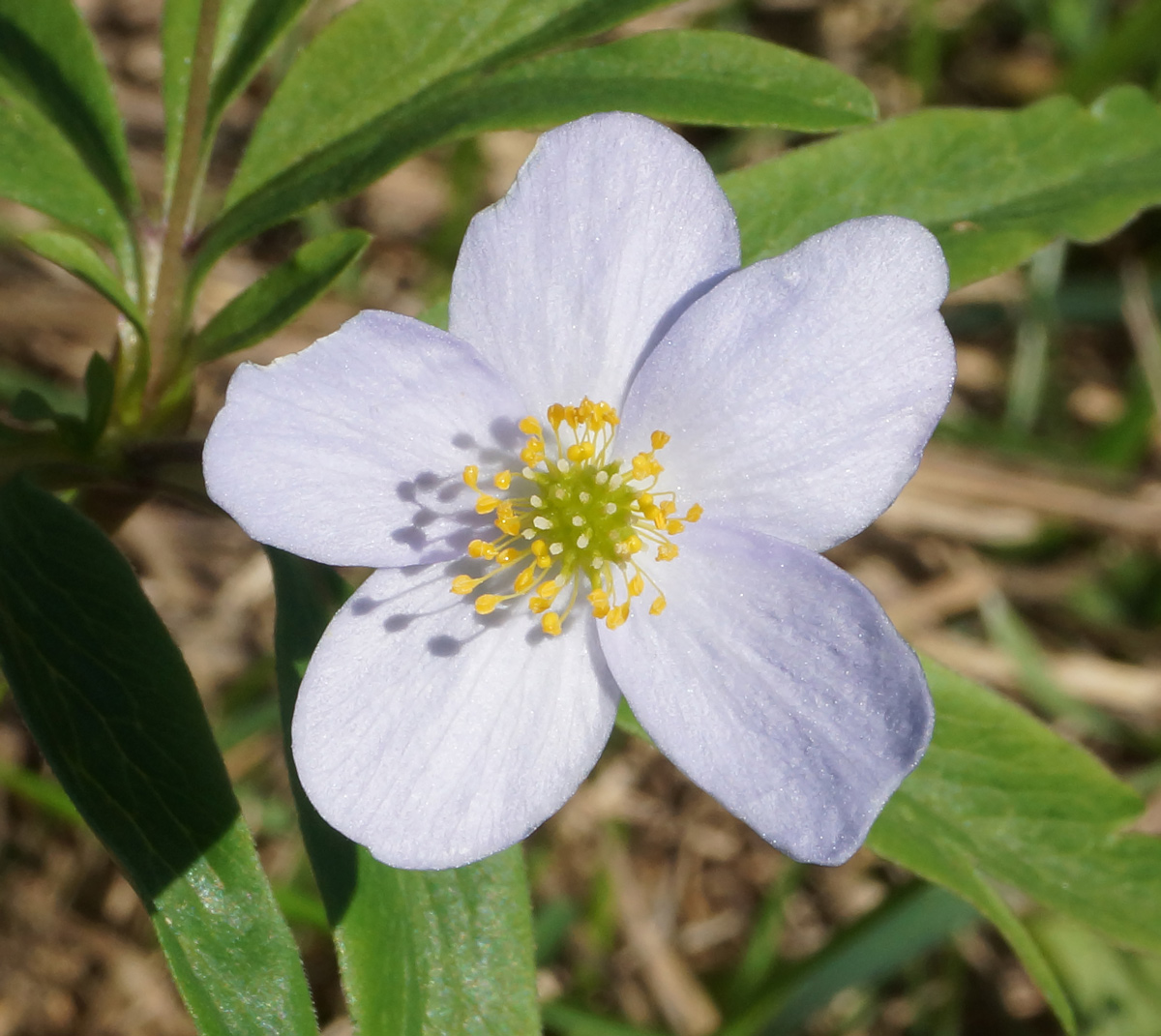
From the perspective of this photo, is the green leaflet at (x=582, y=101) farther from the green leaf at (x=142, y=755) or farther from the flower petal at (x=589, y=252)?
the green leaf at (x=142, y=755)

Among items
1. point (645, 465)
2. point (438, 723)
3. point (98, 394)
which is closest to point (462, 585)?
point (438, 723)

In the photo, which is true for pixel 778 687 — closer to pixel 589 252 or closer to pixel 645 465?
pixel 645 465

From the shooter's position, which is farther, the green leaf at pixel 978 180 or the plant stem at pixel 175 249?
the green leaf at pixel 978 180

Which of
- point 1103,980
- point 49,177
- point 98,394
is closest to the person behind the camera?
point 98,394

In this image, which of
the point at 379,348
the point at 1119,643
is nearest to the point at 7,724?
the point at 379,348

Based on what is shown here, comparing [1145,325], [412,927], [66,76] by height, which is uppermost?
[66,76]

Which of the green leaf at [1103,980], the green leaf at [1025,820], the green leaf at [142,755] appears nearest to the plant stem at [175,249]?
the green leaf at [142,755]

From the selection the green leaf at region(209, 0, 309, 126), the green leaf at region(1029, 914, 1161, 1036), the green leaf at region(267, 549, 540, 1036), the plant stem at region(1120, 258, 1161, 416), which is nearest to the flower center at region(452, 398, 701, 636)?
the green leaf at region(267, 549, 540, 1036)

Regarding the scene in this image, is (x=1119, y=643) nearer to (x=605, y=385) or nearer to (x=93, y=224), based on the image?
(x=605, y=385)
